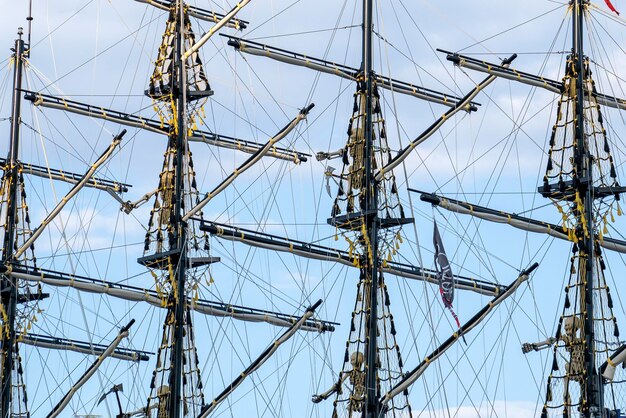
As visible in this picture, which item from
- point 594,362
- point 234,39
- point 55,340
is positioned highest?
point 234,39

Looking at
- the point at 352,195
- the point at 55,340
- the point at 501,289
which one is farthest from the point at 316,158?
the point at 55,340

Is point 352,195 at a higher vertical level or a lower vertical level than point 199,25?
lower

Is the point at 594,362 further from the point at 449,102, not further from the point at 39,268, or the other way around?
the point at 39,268

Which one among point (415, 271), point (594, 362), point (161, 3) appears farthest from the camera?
point (161, 3)

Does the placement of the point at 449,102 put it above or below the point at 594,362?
above

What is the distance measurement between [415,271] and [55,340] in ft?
68.4

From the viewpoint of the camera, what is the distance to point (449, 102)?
3905 inches

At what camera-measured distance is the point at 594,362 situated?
9175cm

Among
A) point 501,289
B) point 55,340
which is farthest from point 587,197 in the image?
point 55,340

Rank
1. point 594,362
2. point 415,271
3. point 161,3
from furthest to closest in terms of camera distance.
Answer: point 161,3
point 415,271
point 594,362

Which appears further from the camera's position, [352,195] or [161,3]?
[161,3]

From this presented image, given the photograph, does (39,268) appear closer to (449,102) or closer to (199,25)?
(199,25)

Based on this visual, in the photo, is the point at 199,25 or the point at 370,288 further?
the point at 199,25

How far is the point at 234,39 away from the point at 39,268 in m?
14.8
